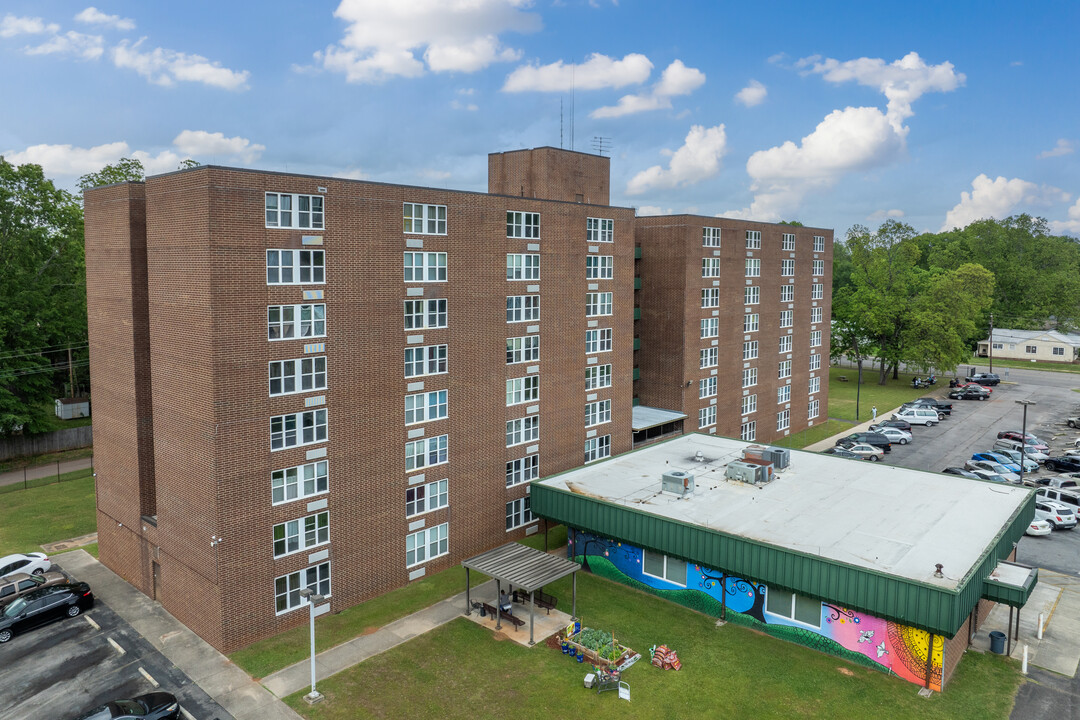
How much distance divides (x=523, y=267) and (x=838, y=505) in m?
19.5

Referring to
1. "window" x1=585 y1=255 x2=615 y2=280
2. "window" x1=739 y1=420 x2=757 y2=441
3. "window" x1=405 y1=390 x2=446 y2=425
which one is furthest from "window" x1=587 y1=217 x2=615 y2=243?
"window" x1=739 y1=420 x2=757 y2=441

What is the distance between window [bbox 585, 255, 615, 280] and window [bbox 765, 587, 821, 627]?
A: 67.5 ft

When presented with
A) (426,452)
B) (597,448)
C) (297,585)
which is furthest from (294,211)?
→ (597,448)

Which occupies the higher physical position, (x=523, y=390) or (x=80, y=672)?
(x=523, y=390)

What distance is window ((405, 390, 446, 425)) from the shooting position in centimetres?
3281

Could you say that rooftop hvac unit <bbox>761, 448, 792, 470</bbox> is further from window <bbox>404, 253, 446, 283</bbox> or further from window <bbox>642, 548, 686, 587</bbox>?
window <bbox>404, 253, 446, 283</bbox>

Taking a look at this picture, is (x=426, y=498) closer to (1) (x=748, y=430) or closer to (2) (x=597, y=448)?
(2) (x=597, y=448)

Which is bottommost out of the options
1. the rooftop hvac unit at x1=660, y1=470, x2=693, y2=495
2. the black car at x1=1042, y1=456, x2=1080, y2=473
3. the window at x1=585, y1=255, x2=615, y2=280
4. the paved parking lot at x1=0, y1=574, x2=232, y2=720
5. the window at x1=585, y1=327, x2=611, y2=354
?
the paved parking lot at x1=0, y1=574, x2=232, y2=720

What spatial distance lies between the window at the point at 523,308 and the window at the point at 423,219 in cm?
592

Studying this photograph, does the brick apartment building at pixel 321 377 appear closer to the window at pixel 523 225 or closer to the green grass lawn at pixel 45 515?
the window at pixel 523 225

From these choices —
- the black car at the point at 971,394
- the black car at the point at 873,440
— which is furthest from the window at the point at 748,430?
the black car at the point at 971,394

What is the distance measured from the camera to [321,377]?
1147 inches

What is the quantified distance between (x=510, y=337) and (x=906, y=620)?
71.7 feet

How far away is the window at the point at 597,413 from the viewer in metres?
42.9
